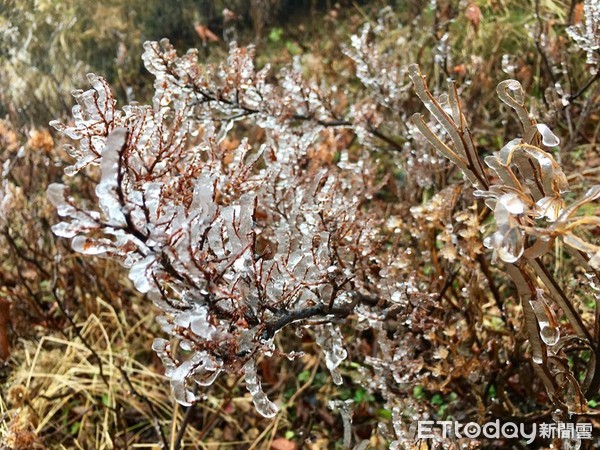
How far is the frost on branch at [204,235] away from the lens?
628 mm

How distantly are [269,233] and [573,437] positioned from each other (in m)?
0.75

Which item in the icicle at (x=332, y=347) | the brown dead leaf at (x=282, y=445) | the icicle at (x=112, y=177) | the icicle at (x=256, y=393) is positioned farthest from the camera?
the brown dead leaf at (x=282, y=445)

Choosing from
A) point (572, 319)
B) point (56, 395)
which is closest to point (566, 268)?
point (572, 319)

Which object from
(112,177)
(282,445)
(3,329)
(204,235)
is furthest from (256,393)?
(3,329)

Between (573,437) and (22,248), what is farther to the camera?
(22,248)

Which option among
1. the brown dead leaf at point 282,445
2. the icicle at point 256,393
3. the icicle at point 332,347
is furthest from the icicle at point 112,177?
the brown dead leaf at point 282,445

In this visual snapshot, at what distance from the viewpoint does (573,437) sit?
1008 mm

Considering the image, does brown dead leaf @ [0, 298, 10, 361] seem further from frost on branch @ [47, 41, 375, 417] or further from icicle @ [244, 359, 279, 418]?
icicle @ [244, 359, 279, 418]

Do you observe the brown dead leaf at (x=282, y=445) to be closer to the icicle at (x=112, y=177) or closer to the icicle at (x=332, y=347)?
the icicle at (x=332, y=347)

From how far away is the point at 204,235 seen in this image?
68 cm

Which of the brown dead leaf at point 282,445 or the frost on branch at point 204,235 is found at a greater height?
the frost on branch at point 204,235

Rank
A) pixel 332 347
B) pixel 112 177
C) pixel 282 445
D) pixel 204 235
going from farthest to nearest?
1. pixel 282 445
2. pixel 332 347
3. pixel 204 235
4. pixel 112 177

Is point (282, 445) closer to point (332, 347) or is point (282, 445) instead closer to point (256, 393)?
point (332, 347)

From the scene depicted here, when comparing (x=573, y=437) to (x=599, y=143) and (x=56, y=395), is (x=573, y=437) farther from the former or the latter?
(x=599, y=143)
